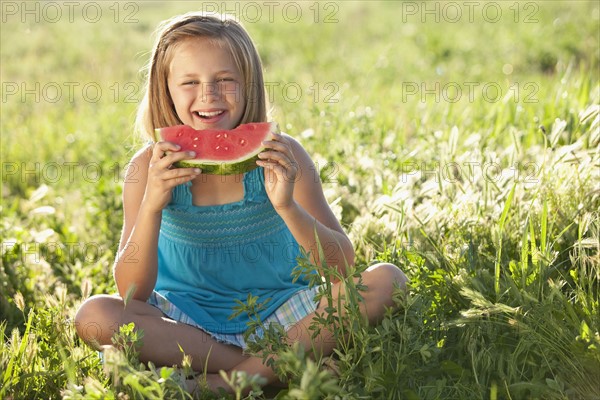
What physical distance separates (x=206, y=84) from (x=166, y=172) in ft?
1.68

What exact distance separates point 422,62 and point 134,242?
646 centimetres

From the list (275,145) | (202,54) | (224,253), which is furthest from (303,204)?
(202,54)

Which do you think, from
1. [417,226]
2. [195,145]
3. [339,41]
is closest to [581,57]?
[339,41]

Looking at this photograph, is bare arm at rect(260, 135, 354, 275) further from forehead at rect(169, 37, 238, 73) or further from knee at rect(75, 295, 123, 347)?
knee at rect(75, 295, 123, 347)

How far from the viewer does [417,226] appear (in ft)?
10.9

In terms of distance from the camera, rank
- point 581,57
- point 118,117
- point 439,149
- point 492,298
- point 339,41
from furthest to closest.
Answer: point 339,41 < point 581,57 < point 118,117 < point 439,149 < point 492,298

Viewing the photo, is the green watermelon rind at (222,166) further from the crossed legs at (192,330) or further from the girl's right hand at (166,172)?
the crossed legs at (192,330)

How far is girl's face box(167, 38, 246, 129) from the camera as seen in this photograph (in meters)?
3.09

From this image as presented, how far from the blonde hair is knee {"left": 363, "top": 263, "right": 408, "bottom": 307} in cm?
94

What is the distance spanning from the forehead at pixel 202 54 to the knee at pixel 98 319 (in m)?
0.99

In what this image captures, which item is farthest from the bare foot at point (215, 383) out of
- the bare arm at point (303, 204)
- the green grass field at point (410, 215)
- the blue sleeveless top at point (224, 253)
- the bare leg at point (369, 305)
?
the bare arm at point (303, 204)

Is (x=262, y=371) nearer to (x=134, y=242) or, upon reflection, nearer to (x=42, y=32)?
(x=134, y=242)

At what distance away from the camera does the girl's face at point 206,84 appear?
3092 mm

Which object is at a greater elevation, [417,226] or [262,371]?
[417,226]
